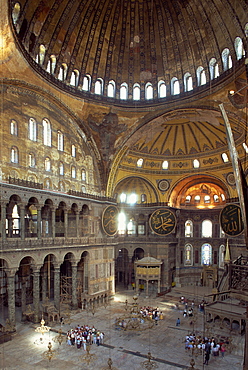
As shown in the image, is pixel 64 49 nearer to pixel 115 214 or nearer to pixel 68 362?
pixel 115 214

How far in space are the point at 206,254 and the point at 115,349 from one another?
62.8 feet

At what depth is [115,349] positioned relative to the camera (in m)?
15.6

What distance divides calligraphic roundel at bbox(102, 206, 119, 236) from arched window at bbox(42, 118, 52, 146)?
713 cm

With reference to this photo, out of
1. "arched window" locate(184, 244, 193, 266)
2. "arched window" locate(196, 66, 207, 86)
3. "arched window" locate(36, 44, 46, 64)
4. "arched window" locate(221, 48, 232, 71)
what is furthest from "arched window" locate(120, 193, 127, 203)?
"arched window" locate(221, 48, 232, 71)

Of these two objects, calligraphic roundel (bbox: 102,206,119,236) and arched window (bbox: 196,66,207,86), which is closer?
arched window (bbox: 196,66,207,86)

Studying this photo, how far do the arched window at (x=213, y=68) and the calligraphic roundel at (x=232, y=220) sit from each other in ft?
31.2

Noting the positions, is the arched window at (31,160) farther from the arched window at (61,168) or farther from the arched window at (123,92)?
the arched window at (123,92)

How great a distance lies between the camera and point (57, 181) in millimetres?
21547

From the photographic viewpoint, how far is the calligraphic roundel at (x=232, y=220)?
23706 mm

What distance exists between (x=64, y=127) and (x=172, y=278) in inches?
723

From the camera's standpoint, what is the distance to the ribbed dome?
63.2 ft

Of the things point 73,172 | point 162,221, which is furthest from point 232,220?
point 73,172

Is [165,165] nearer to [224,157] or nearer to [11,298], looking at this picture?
[224,157]

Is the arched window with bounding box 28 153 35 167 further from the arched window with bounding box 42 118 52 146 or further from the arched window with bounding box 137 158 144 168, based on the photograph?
the arched window with bounding box 137 158 144 168
